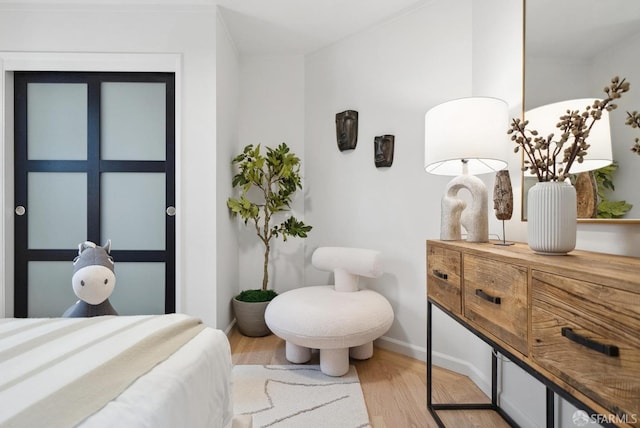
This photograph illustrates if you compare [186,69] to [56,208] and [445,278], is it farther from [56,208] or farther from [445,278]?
[445,278]

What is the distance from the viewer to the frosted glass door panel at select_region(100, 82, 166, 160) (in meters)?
2.31

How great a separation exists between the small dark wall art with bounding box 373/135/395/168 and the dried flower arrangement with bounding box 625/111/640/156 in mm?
1393

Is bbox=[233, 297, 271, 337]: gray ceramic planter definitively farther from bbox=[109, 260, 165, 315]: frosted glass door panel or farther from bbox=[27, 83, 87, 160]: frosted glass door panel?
bbox=[27, 83, 87, 160]: frosted glass door panel

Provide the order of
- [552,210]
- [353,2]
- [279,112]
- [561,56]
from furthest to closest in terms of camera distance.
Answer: [279,112] → [353,2] → [561,56] → [552,210]

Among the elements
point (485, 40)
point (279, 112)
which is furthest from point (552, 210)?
point (279, 112)

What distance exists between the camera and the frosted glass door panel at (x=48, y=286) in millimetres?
2305

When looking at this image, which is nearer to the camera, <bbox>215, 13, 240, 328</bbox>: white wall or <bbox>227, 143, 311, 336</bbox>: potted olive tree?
<bbox>215, 13, 240, 328</bbox>: white wall

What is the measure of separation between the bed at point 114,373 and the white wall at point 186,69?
128 centimetres

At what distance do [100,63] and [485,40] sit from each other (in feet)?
8.50

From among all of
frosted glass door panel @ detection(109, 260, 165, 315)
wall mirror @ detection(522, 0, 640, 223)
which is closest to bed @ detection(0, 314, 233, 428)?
wall mirror @ detection(522, 0, 640, 223)

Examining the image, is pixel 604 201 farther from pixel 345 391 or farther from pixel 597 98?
pixel 345 391

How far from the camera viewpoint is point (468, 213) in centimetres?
136

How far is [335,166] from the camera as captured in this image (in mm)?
2615

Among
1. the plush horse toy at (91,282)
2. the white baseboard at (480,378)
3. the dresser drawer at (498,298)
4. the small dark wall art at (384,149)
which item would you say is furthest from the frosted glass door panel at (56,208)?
the white baseboard at (480,378)
